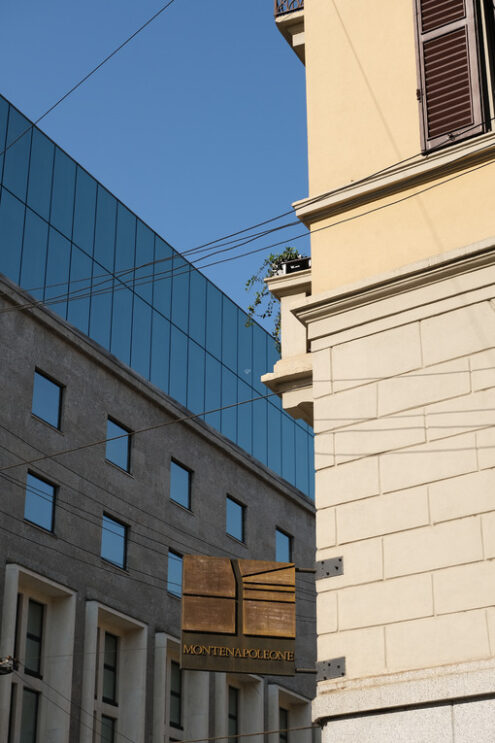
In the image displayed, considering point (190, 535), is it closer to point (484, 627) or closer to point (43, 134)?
point (43, 134)

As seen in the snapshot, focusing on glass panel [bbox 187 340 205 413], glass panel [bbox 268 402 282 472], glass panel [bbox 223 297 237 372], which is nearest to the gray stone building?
glass panel [bbox 187 340 205 413]

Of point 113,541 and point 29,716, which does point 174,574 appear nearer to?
point 113,541

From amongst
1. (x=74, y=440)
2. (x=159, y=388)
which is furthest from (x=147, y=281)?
(x=74, y=440)

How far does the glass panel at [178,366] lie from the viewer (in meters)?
42.6

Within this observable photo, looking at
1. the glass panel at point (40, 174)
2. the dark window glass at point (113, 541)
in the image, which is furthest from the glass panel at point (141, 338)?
the dark window glass at point (113, 541)

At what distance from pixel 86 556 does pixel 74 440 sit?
11.1ft

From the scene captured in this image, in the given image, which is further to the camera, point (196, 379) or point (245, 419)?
point (245, 419)

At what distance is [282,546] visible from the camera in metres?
45.8

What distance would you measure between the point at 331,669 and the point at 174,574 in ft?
91.7

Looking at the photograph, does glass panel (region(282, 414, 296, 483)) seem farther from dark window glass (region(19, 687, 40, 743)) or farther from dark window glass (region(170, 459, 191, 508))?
dark window glass (region(19, 687, 40, 743))

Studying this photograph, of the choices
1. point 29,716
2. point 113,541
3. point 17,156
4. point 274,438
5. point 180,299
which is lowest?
point 29,716

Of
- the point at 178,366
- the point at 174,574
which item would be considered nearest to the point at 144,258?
the point at 178,366

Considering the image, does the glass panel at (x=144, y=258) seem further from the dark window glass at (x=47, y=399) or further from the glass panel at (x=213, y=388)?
the dark window glass at (x=47, y=399)

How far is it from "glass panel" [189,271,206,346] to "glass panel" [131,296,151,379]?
2.93 m
